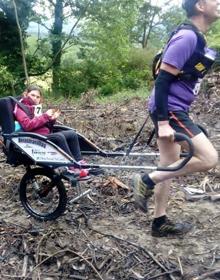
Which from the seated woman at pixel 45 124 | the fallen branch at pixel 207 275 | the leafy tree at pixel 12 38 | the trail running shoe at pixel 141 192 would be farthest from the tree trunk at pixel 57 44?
the fallen branch at pixel 207 275

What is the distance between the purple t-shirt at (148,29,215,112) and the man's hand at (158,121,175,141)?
18cm

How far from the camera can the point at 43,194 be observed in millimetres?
4938

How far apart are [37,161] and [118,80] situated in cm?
2252

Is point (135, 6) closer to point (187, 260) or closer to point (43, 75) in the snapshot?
point (43, 75)

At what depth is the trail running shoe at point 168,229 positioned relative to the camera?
4410 millimetres

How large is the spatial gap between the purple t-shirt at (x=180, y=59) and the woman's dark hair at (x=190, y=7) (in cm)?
20

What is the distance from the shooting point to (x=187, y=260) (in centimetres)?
403

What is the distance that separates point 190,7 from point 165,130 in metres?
1.02

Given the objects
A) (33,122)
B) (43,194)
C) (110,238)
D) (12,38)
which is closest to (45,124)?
(33,122)

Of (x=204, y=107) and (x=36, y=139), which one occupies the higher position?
(x=36, y=139)

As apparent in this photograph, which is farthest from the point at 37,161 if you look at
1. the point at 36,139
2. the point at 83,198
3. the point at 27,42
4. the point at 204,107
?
the point at 27,42

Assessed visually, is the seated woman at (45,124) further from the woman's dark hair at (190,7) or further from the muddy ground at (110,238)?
the woman's dark hair at (190,7)

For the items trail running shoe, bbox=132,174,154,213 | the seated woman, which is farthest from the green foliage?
trail running shoe, bbox=132,174,154,213

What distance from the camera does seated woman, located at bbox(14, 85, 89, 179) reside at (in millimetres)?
4777
